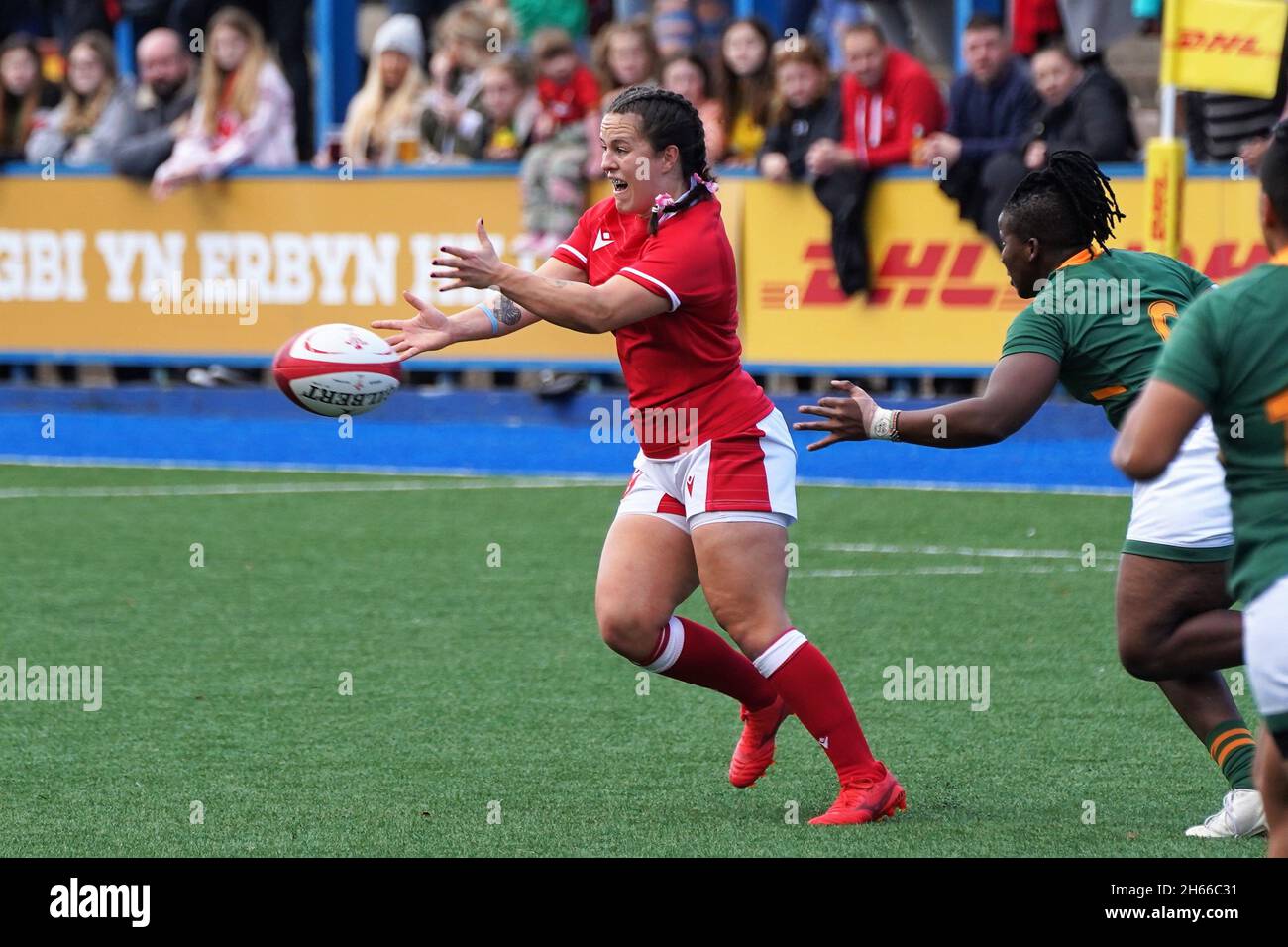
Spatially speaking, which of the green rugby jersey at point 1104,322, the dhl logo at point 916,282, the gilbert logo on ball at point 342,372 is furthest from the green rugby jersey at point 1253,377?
the dhl logo at point 916,282

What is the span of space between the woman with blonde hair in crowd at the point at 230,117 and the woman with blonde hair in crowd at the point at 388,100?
0.56 m

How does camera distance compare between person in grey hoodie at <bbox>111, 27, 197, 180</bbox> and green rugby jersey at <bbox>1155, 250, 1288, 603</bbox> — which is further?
person in grey hoodie at <bbox>111, 27, 197, 180</bbox>

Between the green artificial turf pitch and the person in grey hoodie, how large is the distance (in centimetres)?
384

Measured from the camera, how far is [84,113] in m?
17.3

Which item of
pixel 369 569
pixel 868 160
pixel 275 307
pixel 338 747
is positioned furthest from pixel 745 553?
pixel 275 307

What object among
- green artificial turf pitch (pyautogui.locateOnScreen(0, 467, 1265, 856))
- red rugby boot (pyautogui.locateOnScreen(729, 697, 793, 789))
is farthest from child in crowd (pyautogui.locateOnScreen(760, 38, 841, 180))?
red rugby boot (pyautogui.locateOnScreen(729, 697, 793, 789))

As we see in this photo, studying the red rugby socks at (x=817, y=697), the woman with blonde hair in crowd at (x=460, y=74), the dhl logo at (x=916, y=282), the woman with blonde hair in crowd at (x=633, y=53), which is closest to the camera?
the red rugby socks at (x=817, y=697)

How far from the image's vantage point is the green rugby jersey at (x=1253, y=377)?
4.19 m

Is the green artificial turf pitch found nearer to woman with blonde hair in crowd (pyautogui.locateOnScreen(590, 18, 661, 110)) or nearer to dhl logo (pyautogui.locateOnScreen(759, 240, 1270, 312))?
dhl logo (pyautogui.locateOnScreen(759, 240, 1270, 312))

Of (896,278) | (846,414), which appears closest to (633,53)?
(896,278)

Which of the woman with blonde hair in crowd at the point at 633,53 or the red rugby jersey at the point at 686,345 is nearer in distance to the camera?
the red rugby jersey at the point at 686,345

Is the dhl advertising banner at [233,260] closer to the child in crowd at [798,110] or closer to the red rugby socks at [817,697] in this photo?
the child in crowd at [798,110]

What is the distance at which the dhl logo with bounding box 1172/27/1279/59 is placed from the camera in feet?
40.6

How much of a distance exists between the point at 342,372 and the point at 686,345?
107cm
